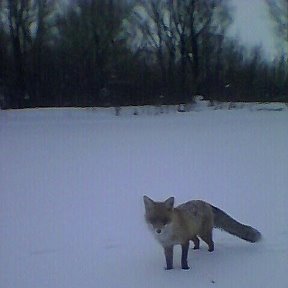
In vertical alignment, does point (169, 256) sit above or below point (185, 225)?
below

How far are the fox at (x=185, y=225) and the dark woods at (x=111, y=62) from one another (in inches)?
795

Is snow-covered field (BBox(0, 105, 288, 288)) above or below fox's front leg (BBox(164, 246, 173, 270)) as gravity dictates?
below

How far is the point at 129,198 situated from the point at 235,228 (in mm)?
2526

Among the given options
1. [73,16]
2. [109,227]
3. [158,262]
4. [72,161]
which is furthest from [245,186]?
[73,16]

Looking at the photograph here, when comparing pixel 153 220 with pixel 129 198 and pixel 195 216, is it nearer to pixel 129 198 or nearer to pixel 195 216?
pixel 195 216

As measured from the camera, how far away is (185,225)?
4418mm

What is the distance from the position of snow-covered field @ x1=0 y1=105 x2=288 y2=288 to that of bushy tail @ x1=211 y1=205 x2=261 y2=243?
9 cm

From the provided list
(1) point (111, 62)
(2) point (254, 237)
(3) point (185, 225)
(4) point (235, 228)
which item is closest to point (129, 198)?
(4) point (235, 228)

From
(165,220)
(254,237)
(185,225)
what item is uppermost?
(165,220)

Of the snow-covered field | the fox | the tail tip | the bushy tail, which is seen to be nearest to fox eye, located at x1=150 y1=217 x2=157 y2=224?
the fox

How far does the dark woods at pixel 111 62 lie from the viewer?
1001 inches

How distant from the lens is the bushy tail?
486 centimetres

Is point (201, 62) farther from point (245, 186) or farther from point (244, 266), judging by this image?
point (244, 266)

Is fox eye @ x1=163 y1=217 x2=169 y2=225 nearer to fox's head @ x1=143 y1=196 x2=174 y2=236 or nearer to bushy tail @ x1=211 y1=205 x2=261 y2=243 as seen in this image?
fox's head @ x1=143 y1=196 x2=174 y2=236
